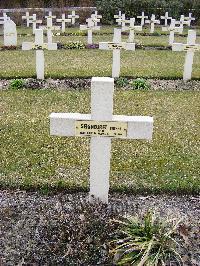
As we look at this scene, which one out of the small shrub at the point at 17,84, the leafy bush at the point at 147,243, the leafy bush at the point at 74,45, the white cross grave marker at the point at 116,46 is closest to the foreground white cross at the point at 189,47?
the white cross grave marker at the point at 116,46

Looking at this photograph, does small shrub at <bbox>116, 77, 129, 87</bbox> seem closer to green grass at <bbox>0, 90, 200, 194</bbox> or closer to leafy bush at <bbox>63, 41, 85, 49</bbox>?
green grass at <bbox>0, 90, 200, 194</bbox>

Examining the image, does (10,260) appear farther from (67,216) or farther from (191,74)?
(191,74)

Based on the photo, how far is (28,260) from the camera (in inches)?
160

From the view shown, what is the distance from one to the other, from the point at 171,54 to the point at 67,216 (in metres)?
11.9

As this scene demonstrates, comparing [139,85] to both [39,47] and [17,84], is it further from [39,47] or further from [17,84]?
[17,84]

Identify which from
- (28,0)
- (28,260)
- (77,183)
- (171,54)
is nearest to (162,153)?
(77,183)

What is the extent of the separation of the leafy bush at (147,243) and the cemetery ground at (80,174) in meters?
0.12

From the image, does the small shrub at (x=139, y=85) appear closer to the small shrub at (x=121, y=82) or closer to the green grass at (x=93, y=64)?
the small shrub at (x=121, y=82)

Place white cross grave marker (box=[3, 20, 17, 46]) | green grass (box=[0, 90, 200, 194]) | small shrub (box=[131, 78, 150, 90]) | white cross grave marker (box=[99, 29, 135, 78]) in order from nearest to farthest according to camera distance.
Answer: green grass (box=[0, 90, 200, 194]), small shrub (box=[131, 78, 150, 90]), white cross grave marker (box=[99, 29, 135, 78]), white cross grave marker (box=[3, 20, 17, 46])

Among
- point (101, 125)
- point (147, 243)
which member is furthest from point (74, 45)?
point (147, 243)

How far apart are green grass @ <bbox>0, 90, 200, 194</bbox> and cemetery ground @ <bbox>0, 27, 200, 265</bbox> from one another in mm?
14

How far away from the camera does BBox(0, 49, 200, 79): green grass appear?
37.9 ft

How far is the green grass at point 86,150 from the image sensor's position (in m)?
5.61

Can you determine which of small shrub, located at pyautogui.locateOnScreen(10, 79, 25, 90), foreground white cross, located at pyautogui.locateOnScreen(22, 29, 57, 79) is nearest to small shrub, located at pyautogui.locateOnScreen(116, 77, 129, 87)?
foreground white cross, located at pyautogui.locateOnScreen(22, 29, 57, 79)
